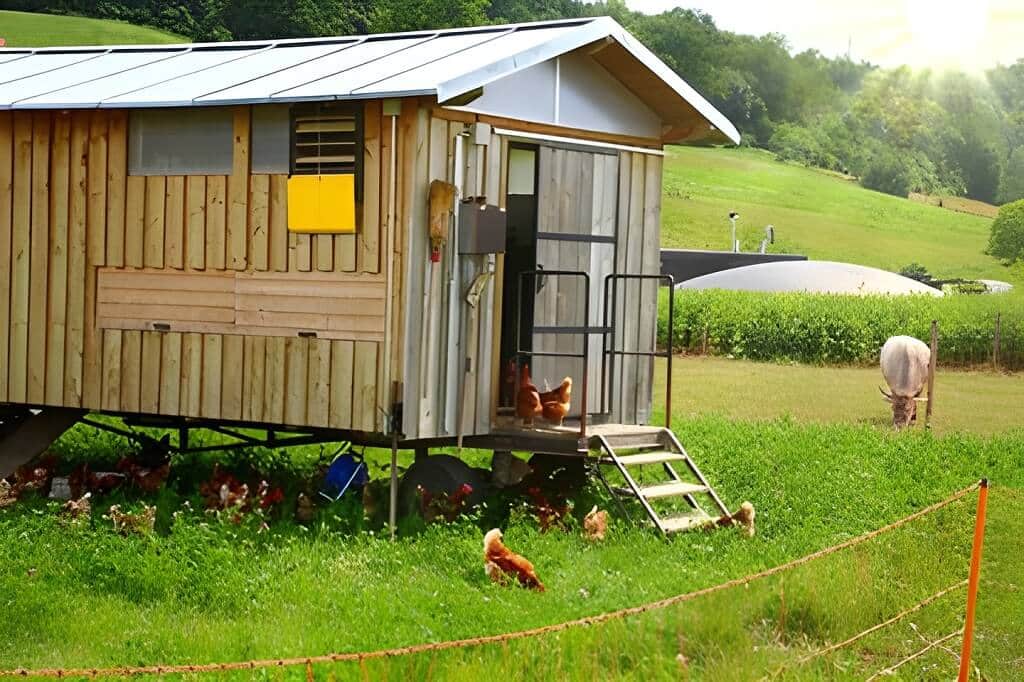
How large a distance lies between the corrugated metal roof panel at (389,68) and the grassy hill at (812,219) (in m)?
61.0

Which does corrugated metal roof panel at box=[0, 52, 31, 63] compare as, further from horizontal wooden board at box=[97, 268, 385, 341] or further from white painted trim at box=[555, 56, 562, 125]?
white painted trim at box=[555, 56, 562, 125]

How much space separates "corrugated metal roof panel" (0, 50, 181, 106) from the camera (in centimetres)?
1283

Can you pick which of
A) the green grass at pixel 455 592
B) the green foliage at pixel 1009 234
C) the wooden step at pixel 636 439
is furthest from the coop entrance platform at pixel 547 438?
the green foliage at pixel 1009 234

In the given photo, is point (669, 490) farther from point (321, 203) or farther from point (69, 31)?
point (69, 31)

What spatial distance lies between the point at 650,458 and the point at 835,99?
82.2 m

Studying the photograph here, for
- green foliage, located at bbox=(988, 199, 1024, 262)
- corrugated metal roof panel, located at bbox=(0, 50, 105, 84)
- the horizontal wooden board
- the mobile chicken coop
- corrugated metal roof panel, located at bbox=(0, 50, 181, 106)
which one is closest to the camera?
the mobile chicken coop

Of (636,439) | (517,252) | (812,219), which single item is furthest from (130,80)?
(812,219)

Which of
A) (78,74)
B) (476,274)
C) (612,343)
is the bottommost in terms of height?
(612,343)

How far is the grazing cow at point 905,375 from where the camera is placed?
20781 mm

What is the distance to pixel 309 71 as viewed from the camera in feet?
39.8

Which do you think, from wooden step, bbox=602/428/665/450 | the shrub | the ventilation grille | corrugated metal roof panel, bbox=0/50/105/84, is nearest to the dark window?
the ventilation grille

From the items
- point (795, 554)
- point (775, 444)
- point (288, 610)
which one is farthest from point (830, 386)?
point (288, 610)

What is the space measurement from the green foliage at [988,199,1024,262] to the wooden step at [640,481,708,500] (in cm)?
6909

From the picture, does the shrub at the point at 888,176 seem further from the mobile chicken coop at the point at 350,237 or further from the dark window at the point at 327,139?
the dark window at the point at 327,139
